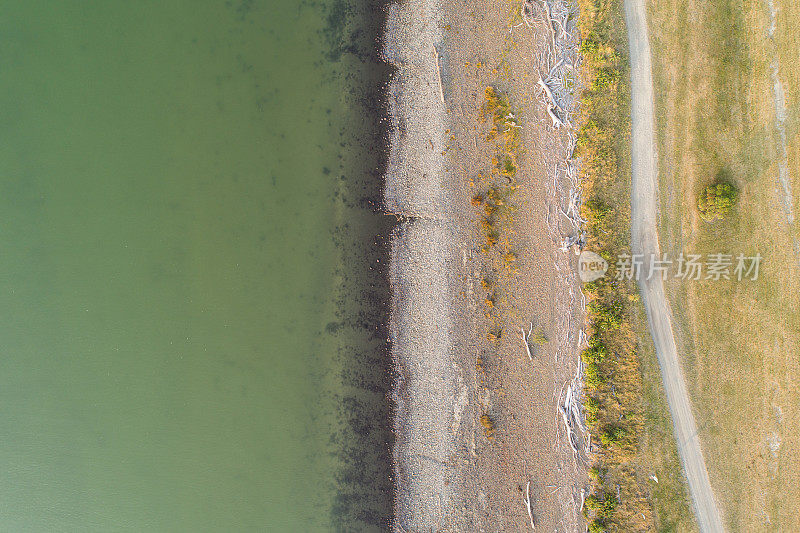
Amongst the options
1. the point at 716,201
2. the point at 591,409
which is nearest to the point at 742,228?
the point at 716,201

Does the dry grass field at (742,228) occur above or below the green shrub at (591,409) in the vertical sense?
above

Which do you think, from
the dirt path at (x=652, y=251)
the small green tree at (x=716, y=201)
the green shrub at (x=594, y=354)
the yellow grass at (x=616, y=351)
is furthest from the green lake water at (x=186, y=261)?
the small green tree at (x=716, y=201)

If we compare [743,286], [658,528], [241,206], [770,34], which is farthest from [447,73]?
[658,528]

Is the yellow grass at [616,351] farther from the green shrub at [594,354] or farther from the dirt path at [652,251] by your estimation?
the dirt path at [652,251]

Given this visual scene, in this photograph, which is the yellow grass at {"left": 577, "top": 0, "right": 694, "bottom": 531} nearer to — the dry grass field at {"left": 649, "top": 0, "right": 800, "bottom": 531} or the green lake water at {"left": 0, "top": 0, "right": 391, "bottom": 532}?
the dry grass field at {"left": 649, "top": 0, "right": 800, "bottom": 531}

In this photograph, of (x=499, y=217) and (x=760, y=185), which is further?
(x=499, y=217)

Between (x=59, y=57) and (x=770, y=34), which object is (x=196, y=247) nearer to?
(x=59, y=57)

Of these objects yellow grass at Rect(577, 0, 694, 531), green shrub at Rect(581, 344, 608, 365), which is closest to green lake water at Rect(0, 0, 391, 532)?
green shrub at Rect(581, 344, 608, 365)
